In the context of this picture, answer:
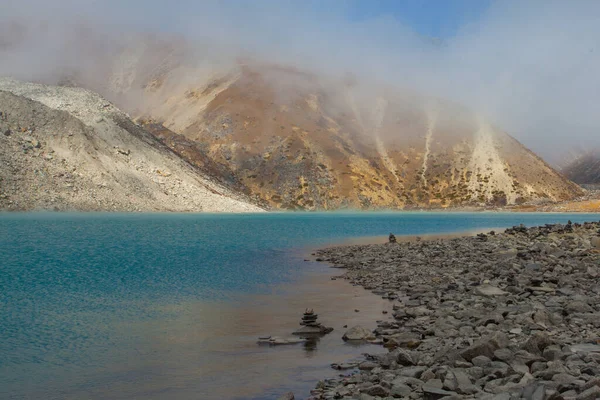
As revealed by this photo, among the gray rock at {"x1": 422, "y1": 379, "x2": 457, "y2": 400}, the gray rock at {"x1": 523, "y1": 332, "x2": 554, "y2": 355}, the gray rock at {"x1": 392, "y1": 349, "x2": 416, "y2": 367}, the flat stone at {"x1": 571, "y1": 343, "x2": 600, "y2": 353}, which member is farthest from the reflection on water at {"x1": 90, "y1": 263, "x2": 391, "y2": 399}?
the flat stone at {"x1": 571, "y1": 343, "x2": 600, "y2": 353}

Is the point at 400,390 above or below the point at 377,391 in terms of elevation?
above

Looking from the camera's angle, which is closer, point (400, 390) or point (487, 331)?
point (400, 390)

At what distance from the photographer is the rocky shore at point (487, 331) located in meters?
11.5

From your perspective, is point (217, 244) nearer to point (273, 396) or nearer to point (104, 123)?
point (273, 396)

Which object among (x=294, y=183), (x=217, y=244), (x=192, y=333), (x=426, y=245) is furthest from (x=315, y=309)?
(x=294, y=183)

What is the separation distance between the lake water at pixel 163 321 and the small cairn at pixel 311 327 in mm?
565

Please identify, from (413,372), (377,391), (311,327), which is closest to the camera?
(377,391)

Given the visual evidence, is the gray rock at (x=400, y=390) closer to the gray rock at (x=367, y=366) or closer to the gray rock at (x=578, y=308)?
the gray rock at (x=367, y=366)

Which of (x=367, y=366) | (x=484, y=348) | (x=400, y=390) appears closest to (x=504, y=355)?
(x=484, y=348)

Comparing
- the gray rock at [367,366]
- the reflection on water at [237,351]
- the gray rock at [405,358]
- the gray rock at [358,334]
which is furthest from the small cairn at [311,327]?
the gray rock at [405,358]

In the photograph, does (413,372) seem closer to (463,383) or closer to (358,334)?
(463,383)

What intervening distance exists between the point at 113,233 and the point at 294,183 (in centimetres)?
11251

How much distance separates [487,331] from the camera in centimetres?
1666

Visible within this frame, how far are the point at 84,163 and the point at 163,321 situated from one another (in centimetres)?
9319
